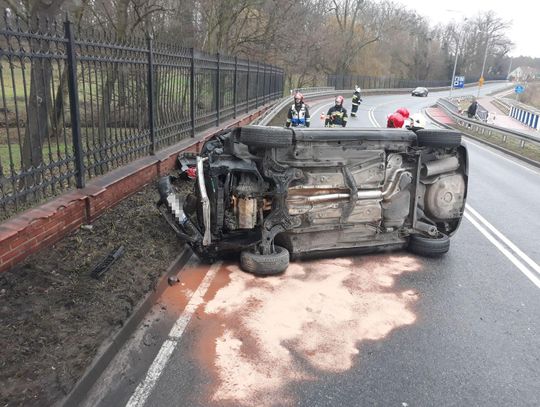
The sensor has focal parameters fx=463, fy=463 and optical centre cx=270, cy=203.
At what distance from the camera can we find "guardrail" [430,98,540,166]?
58.8ft

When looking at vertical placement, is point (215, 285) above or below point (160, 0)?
below

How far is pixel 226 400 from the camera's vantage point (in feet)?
10.4

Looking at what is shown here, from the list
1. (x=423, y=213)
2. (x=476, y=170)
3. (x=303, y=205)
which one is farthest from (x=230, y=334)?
(x=476, y=170)

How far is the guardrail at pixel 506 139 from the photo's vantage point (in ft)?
58.8

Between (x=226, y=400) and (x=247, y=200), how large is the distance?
246 cm

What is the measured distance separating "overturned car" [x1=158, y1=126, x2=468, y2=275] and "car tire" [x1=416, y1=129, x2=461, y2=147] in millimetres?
13

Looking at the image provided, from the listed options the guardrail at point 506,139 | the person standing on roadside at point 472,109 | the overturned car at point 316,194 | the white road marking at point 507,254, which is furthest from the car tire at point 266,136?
the person standing on roadside at point 472,109

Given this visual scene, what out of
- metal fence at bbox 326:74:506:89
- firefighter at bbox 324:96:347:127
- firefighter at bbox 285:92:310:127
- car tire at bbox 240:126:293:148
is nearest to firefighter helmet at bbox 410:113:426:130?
car tire at bbox 240:126:293:148

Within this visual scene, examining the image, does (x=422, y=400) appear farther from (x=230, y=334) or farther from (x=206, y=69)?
(x=206, y=69)

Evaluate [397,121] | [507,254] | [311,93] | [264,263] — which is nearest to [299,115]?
[397,121]

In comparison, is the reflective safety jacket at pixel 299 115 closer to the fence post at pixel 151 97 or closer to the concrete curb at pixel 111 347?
the fence post at pixel 151 97

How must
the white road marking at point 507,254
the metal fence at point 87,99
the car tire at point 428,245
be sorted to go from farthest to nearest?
the car tire at point 428,245 < the white road marking at point 507,254 < the metal fence at point 87,99

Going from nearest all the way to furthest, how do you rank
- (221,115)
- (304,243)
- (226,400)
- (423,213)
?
(226,400) < (304,243) < (423,213) < (221,115)

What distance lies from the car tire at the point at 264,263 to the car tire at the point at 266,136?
1.25 m
